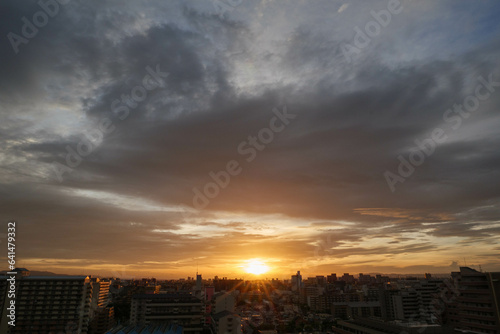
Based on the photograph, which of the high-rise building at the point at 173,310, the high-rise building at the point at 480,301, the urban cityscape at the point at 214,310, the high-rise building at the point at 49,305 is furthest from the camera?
the high-rise building at the point at 173,310

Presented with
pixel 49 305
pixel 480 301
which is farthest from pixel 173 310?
pixel 480 301

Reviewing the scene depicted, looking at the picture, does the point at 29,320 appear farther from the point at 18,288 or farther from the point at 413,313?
the point at 413,313

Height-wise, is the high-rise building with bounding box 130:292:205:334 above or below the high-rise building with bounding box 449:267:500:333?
below

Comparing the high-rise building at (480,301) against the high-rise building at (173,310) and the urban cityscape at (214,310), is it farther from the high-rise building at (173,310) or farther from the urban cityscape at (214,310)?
the high-rise building at (173,310)

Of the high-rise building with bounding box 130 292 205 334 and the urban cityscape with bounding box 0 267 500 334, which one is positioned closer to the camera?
A: the urban cityscape with bounding box 0 267 500 334

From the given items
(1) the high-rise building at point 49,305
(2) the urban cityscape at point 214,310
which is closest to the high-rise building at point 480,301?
(2) the urban cityscape at point 214,310

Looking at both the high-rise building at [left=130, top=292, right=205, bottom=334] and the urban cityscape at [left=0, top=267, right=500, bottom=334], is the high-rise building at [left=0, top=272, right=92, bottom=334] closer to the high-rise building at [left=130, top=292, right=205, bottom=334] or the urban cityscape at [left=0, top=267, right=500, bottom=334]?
the urban cityscape at [left=0, top=267, right=500, bottom=334]

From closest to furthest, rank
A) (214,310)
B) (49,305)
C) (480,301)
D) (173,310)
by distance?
1. (480,301)
2. (49,305)
3. (173,310)
4. (214,310)

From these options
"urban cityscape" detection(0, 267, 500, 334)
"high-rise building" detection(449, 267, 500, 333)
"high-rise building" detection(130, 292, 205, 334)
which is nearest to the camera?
"high-rise building" detection(449, 267, 500, 333)

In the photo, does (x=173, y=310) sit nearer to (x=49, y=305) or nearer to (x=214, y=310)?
(x=214, y=310)

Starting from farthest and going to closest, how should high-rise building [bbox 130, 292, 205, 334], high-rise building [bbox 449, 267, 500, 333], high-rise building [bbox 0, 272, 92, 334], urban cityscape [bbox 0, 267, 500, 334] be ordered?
high-rise building [bbox 130, 292, 205, 334]
high-rise building [bbox 0, 272, 92, 334]
urban cityscape [bbox 0, 267, 500, 334]
high-rise building [bbox 449, 267, 500, 333]

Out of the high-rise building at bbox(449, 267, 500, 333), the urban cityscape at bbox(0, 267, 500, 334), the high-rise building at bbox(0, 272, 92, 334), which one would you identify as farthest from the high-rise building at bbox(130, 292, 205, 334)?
the high-rise building at bbox(449, 267, 500, 333)
